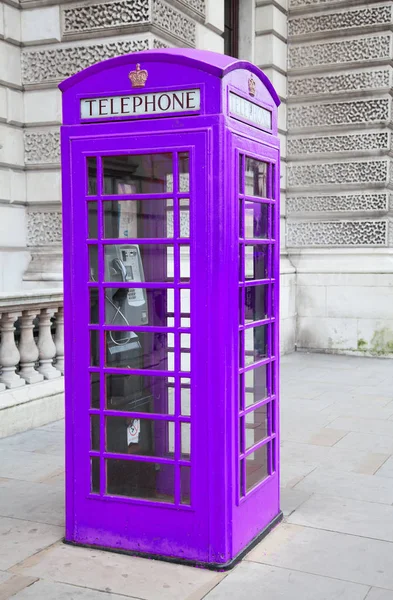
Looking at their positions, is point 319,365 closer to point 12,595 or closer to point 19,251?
point 19,251

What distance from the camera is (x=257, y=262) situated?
3688 mm

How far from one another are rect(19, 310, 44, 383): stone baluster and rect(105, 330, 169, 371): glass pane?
2621 millimetres

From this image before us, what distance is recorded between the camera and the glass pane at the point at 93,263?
Answer: 3549 mm

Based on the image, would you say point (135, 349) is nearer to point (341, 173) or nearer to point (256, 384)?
point (256, 384)

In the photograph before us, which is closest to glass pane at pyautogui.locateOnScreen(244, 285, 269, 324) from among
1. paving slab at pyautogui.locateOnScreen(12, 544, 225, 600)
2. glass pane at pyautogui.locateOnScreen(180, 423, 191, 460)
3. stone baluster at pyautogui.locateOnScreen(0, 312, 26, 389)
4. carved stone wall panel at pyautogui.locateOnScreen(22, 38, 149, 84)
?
glass pane at pyautogui.locateOnScreen(180, 423, 191, 460)

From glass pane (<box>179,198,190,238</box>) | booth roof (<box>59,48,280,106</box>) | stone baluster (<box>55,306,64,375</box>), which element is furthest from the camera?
stone baluster (<box>55,306,64,375</box>)

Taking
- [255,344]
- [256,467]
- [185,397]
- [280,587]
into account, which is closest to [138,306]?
[185,397]

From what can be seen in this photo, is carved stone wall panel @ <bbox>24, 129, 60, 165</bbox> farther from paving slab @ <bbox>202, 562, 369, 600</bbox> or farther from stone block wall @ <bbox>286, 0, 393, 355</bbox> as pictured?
paving slab @ <bbox>202, 562, 369, 600</bbox>

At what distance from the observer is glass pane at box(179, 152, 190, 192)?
331cm

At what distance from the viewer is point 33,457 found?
17.4ft

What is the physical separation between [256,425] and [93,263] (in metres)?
1.15

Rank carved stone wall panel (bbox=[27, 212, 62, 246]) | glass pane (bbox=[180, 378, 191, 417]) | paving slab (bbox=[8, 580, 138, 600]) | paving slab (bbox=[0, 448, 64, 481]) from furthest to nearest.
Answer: carved stone wall panel (bbox=[27, 212, 62, 246]) < paving slab (bbox=[0, 448, 64, 481]) < glass pane (bbox=[180, 378, 191, 417]) < paving slab (bbox=[8, 580, 138, 600])

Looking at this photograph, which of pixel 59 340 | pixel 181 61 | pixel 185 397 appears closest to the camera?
pixel 181 61

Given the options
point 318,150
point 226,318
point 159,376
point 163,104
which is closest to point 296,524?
point 159,376
